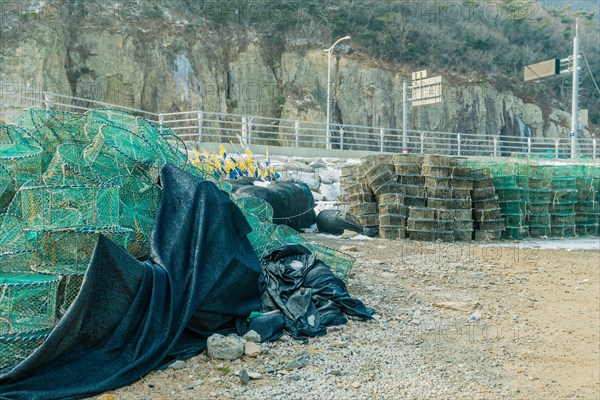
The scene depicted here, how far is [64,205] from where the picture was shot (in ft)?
13.6

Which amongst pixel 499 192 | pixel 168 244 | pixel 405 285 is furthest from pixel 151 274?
pixel 499 192

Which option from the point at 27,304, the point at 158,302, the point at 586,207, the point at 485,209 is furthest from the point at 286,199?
the point at 586,207

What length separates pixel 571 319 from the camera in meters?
5.74

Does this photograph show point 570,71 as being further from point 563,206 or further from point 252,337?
point 252,337

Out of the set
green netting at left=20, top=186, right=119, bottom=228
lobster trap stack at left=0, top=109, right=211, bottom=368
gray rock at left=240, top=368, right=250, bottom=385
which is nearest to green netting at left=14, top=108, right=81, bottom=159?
lobster trap stack at left=0, top=109, right=211, bottom=368

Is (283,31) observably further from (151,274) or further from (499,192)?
(151,274)

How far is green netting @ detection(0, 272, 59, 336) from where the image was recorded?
373 centimetres

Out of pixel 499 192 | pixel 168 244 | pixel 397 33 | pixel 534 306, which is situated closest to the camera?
pixel 168 244

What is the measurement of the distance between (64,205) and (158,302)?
98cm

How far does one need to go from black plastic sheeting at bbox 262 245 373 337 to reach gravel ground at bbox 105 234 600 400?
0.44 feet

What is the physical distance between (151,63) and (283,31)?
948cm

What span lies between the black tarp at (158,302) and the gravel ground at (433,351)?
0.22m

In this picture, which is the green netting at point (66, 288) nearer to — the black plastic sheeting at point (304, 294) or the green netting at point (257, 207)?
the black plastic sheeting at point (304, 294)

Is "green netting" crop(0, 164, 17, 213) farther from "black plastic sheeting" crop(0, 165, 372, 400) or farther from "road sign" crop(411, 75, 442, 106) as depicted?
"road sign" crop(411, 75, 442, 106)
